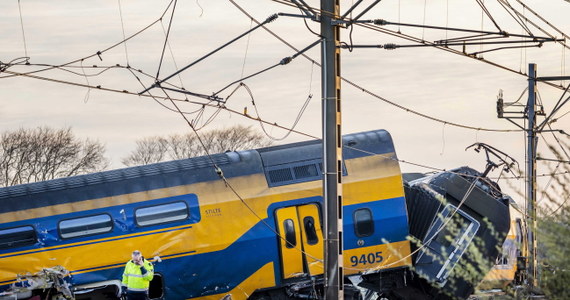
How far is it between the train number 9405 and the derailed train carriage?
0.07ft

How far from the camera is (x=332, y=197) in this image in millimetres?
18328

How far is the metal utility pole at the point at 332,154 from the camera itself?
1820 centimetres

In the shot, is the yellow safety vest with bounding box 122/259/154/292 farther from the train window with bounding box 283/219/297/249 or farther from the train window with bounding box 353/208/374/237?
the train window with bounding box 353/208/374/237

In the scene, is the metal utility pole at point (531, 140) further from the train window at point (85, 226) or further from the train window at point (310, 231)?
the train window at point (85, 226)

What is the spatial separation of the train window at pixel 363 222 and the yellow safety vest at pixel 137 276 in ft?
15.2

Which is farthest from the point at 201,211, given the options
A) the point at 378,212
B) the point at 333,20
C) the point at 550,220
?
the point at 550,220

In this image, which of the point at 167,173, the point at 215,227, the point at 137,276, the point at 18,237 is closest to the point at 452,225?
the point at 215,227

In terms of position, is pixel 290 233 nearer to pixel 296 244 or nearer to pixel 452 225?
pixel 296 244

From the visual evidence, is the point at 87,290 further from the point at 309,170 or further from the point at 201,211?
the point at 309,170

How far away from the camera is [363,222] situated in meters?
22.4

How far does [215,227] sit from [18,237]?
4189mm

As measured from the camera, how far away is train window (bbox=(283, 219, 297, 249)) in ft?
72.1

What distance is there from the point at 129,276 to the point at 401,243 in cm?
610

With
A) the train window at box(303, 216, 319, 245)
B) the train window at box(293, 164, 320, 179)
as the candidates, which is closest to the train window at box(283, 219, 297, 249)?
the train window at box(303, 216, 319, 245)
